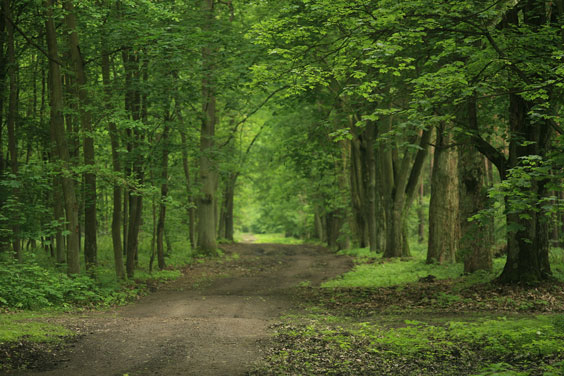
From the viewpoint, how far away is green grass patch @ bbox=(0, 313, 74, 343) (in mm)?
7449

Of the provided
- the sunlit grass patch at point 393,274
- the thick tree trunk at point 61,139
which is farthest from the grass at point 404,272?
the thick tree trunk at point 61,139

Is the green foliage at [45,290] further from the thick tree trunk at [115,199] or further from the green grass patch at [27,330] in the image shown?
the thick tree trunk at [115,199]

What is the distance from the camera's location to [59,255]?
1519cm

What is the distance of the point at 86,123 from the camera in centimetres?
1366

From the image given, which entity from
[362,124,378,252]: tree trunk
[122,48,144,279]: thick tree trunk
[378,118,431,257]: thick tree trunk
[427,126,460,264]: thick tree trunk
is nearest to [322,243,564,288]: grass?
[427,126,460,264]: thick tree trunk

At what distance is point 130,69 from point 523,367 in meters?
13.7

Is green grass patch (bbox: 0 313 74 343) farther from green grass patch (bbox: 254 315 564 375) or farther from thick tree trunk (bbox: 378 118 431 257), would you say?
thick tree trunk (bbox: 378 118 431 257)

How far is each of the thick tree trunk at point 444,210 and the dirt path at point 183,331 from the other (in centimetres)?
472

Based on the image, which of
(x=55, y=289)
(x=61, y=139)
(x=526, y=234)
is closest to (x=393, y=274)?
(x=526, y=234)

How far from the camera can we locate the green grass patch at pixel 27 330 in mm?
7449

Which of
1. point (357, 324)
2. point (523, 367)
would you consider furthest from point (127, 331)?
point (523, 367)

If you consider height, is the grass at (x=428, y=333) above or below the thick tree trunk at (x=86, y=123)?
below

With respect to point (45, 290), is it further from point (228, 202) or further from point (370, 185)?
point (228, 202)

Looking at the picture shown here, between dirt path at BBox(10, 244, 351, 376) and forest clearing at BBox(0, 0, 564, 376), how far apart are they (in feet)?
0.20
